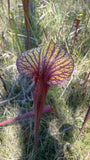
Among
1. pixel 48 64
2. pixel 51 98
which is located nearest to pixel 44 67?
pixel 48 64

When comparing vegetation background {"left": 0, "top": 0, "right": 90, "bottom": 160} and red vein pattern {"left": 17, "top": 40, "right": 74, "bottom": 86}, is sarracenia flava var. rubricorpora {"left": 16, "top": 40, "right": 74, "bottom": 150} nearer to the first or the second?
red vein pattern {"left": 17, "top": 40, "right": 74, "bottom": 86}

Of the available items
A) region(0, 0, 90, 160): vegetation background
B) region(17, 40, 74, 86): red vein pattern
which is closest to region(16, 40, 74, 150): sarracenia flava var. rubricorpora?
region(17, 40, 74, 86): red vein pattern

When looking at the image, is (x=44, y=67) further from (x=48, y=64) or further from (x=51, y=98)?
(x=51, y=98)

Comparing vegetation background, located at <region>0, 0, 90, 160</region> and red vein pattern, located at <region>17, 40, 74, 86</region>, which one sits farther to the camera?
vegetation background, located at <region>0, 0, 90, 160</region>

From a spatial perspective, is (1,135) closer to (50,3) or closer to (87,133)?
(87,133)

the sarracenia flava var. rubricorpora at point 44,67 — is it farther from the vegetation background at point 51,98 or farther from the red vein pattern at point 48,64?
the vegetation background at point 51,98
